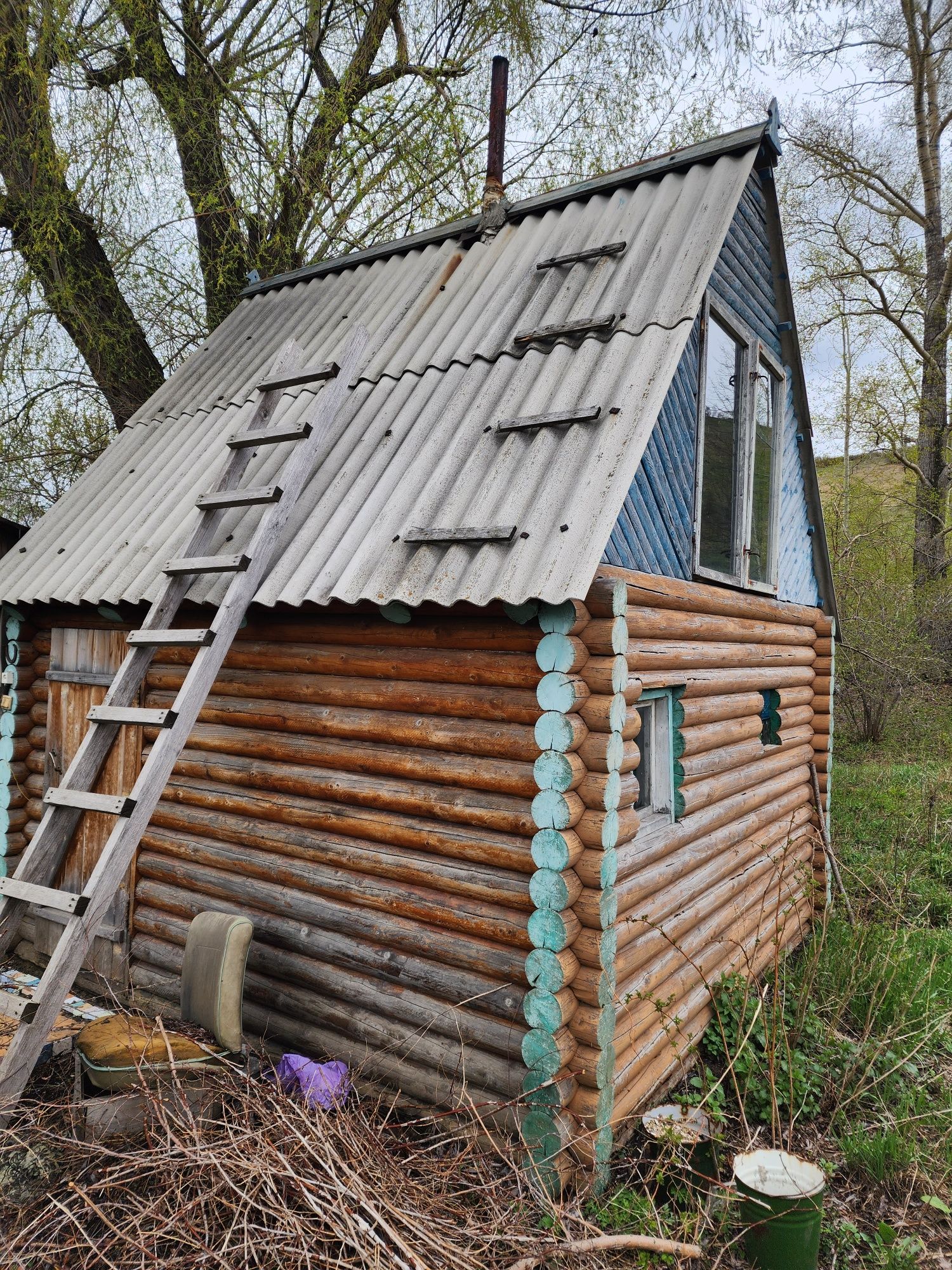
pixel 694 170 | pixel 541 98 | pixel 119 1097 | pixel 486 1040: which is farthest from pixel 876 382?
pixel 119 1097

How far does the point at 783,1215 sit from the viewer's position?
3707 mm

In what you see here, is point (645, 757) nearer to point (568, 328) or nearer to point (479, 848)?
point (479, 848)

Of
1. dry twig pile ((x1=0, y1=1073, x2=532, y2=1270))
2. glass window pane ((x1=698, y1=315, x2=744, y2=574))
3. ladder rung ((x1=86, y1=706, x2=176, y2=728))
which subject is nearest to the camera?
dry twig pile ((x1=0, y1=1073, x2=532, y2=1270))

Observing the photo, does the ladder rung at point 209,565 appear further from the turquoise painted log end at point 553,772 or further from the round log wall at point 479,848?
the turquoise painted log end at point 553,772

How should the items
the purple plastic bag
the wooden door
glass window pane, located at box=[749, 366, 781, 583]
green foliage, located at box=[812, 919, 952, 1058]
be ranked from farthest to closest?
1. glass window pane, located at box=[749, 366, 781, 583]
2. the wooden door
3. green foliage, located at box=[812, 919, 952, 1058]
4. the purple plastic bag

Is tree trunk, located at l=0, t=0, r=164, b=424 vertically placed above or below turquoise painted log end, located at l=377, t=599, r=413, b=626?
above

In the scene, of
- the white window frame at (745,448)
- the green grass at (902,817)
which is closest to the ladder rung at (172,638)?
the white window frame at (745,448)

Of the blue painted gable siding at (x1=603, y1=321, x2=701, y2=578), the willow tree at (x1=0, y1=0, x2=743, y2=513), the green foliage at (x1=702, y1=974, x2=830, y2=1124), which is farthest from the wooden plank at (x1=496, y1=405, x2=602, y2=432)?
the willow tree at (x1=0, y1=0, x2=743, y2=513)

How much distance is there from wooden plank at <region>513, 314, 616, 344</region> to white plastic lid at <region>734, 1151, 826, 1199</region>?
4.49 meters

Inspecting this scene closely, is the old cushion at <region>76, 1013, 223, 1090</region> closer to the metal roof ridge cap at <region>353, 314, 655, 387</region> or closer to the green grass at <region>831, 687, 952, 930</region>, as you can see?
the metal roof ridge cap at <region>353, 314, 655, 387</region>

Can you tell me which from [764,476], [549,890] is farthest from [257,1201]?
[764,476]

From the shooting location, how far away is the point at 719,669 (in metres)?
5.94

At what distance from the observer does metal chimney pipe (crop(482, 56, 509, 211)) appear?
6820 mm

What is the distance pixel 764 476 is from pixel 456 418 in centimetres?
322
